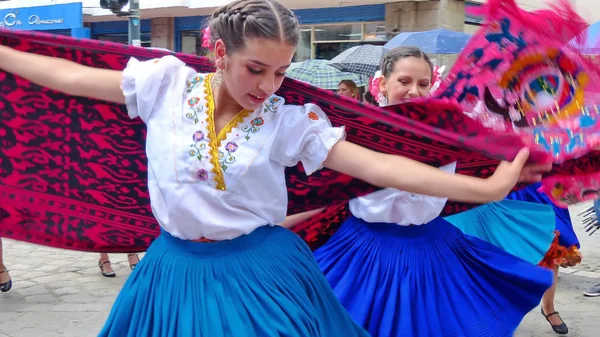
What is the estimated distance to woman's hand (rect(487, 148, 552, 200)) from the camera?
7.40ft

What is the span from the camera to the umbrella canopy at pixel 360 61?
977 centimetres

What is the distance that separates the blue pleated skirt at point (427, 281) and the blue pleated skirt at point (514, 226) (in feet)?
2.55

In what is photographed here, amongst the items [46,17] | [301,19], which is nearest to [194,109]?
[301,19]

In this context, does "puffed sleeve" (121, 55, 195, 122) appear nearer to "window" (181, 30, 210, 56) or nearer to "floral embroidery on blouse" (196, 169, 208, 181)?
"floral embroidery on blouse" (196, 169, 208, 181)

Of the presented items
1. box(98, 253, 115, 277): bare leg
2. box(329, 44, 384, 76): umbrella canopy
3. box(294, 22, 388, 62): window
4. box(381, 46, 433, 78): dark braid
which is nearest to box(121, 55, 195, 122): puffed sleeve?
box(381, 46, 433, 78): dark braid

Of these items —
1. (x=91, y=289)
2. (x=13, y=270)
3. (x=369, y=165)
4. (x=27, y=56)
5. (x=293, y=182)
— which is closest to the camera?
(x=369, y=165)

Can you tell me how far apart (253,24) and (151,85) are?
386 millimetres

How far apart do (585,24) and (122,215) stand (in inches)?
68.4

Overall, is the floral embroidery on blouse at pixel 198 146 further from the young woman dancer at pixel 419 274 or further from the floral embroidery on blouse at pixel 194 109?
the young woman dancer at pixel 419 274

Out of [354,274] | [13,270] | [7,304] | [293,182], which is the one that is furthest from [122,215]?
[13,270]

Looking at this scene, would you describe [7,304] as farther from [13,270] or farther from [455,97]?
[455,97]

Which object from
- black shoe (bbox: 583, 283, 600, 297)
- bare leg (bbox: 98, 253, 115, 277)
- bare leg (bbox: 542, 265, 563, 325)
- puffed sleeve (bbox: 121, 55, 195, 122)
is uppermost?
puffed sleeve (bbox: 121, 55, 195, 122)

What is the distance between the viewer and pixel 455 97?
2.91 m

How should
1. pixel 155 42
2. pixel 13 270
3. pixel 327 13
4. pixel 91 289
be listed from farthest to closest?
1. pixel 155 42
2. pixel 327 13
3. pixel 13 270
4. pixel 91 289
